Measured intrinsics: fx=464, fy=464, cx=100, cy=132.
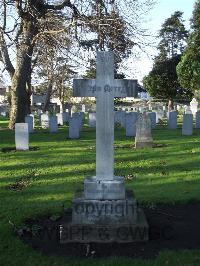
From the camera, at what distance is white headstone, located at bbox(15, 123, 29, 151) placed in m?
14.3

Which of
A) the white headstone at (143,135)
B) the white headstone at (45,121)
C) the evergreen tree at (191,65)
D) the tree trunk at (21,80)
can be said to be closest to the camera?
the white headstone at (143,135)

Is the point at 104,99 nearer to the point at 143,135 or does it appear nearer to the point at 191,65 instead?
the point at 143,135

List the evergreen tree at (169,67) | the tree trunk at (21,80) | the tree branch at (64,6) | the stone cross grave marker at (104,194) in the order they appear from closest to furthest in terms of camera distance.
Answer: the stone cross grave marker at (104,194) → the tree trunk at (21,80) → the tree branch at (64,6) → the evergreen tree at (169,67)

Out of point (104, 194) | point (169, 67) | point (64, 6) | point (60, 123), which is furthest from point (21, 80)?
point (169, 67)

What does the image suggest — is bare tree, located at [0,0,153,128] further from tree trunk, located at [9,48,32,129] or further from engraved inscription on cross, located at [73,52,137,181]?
engraved inscription on cross, located at [73,52,137,181]

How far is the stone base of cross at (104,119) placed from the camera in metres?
5.99

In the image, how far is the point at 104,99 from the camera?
6.07 metres

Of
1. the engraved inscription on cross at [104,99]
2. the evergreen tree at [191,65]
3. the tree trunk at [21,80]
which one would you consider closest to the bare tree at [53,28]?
the tree trunk at [21,80]

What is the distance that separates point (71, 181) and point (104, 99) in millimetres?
3477

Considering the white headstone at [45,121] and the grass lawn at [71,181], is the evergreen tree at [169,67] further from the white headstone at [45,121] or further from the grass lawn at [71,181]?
the grass lawn at [71,181]

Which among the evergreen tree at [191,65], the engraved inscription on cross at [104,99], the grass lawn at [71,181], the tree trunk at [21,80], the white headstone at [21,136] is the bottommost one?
the grass lawn at [71,181]

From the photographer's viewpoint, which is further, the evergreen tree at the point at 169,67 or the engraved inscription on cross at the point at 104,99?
the evergreen tree at the point at 169,67

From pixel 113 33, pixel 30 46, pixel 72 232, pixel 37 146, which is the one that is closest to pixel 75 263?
pixel 72 232

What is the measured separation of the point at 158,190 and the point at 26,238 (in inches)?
125
